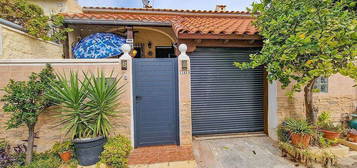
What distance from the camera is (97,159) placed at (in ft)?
13.3

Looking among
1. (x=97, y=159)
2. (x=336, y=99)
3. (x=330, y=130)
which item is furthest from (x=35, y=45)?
(x=336, y=99)

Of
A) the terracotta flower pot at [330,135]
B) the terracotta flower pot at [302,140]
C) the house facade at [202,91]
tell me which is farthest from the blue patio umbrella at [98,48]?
the terracotta flower pot at [330,135]

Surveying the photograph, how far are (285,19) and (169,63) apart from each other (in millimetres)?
3412

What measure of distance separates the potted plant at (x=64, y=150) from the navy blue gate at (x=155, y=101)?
184cm

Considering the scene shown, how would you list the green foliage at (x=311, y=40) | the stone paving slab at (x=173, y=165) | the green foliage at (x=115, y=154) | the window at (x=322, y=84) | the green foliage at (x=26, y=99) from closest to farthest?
1. the green foliage at (x=311, y=40)
2. the green foliage at (x=26, y=99)
3. the green foliage at (x=115, y=154)
4. the stone paving slab at (x=173, y=165)
5. the window at (x=322, y=84)

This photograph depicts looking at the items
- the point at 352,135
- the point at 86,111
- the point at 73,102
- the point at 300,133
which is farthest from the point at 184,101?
the point at 352,135

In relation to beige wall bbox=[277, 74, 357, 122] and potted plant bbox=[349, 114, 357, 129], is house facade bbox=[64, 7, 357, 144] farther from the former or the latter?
potted plant bbox=[349, 114, 357, 129]

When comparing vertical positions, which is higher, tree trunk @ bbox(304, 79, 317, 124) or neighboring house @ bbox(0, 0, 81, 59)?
neighboring house @ bbox(0, 0, 81, 59)

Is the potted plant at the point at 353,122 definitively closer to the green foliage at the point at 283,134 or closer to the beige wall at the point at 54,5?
the green foliage at the point at 283,134

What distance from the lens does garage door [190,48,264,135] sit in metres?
5.83

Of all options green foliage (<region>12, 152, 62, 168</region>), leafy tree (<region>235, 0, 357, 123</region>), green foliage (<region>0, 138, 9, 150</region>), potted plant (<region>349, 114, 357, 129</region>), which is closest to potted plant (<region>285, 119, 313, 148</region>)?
leafy tree (<region>235, 0, 357, 123</region>)

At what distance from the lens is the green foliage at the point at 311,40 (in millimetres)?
3457

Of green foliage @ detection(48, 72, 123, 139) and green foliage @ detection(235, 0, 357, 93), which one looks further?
green foliage @ detection(48, 72, 123, 139)

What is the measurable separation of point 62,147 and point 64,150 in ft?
0.41
